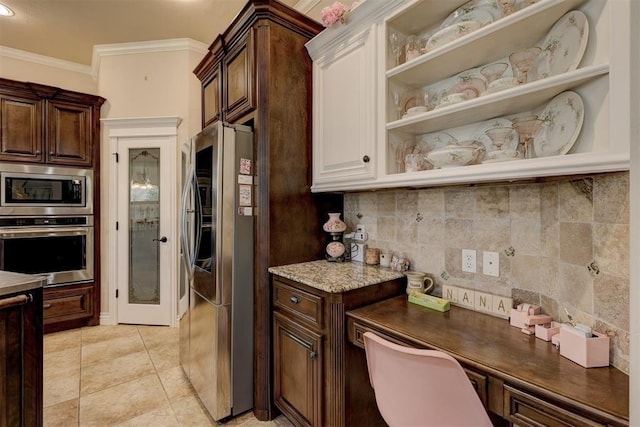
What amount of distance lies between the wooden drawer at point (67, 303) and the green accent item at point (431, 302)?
3541 millimetres

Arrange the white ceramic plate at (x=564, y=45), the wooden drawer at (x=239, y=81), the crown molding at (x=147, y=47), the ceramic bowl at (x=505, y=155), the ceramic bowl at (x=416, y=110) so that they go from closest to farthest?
the white ceramic plate at (x=564, y=45), the ceramic bowl at (x=505, y=155), the ceramic bowl at (x=416, y=110), the wooden drawer at (x=239, y=81), the crown molding at (x=147, y=47)

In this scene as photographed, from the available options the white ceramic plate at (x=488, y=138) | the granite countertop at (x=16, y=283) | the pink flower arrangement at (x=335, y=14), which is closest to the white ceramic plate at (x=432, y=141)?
the white ceramic plate at (x=488, y=138)

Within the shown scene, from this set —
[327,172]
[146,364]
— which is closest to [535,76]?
[327,172]

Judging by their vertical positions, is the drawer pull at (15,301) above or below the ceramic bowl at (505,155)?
below

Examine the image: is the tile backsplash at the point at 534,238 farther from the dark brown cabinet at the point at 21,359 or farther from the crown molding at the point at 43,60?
the crown molding at the point at 43,60

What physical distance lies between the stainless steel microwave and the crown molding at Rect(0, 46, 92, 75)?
149 centimetres

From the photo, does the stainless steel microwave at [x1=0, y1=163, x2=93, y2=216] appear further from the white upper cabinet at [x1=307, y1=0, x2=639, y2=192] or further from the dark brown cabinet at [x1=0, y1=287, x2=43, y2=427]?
the white upper cabinet at [x1=307, y1=0, x2=639, y2=192]

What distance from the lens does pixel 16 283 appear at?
127 cm

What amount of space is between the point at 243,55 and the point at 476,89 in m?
1.46

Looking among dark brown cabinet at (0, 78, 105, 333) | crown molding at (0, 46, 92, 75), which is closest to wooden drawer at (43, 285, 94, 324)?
dark brown cabinet at (0, 78, 105, 333)

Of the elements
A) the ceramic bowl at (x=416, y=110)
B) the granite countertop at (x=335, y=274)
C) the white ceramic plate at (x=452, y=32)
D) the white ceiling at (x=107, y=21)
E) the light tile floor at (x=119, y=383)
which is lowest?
the light tile floor at (x=119, y=383)

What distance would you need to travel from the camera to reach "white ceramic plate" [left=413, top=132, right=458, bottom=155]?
5.35 ft

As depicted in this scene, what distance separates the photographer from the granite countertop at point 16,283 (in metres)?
1.23

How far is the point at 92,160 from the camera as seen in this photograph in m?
3.37
